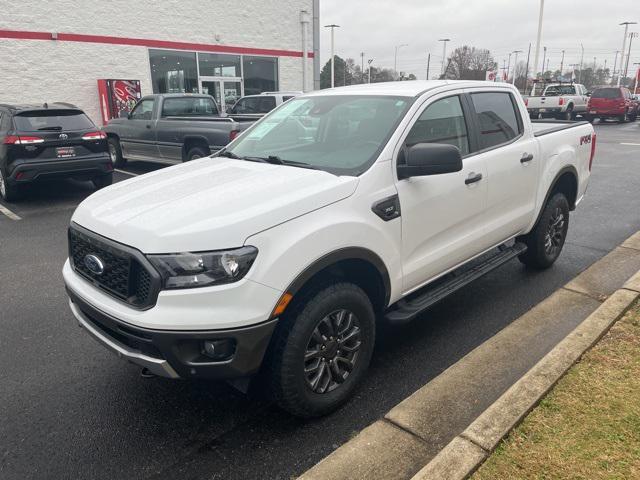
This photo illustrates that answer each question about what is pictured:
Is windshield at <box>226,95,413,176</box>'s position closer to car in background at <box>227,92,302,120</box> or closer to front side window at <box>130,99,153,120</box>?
front side window at <box>130,99,153,120</box>

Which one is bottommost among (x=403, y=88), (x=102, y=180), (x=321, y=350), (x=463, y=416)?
(x=463, y=416)

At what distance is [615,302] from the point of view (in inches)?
161

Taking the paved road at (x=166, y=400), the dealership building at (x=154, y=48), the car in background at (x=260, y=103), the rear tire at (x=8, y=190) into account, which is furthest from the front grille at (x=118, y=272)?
the dealership building at (x=154, y=48)

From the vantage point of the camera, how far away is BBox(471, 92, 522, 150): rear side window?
4145mm

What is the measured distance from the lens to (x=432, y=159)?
3.09 metres

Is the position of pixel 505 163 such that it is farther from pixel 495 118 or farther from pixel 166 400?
pixel 166 400

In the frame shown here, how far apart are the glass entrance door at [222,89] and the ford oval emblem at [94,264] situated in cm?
1736

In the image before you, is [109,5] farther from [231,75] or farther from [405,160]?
[405,160]

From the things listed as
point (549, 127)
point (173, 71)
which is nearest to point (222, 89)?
point (173, 71)

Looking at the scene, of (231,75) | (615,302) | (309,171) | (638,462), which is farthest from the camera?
(231,75)

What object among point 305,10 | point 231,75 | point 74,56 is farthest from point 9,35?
point 305,10

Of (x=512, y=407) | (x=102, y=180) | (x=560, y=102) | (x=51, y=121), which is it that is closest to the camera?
(x=512, y=407)

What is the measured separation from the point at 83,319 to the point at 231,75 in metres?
18.3

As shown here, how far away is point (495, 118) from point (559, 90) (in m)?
28.6
